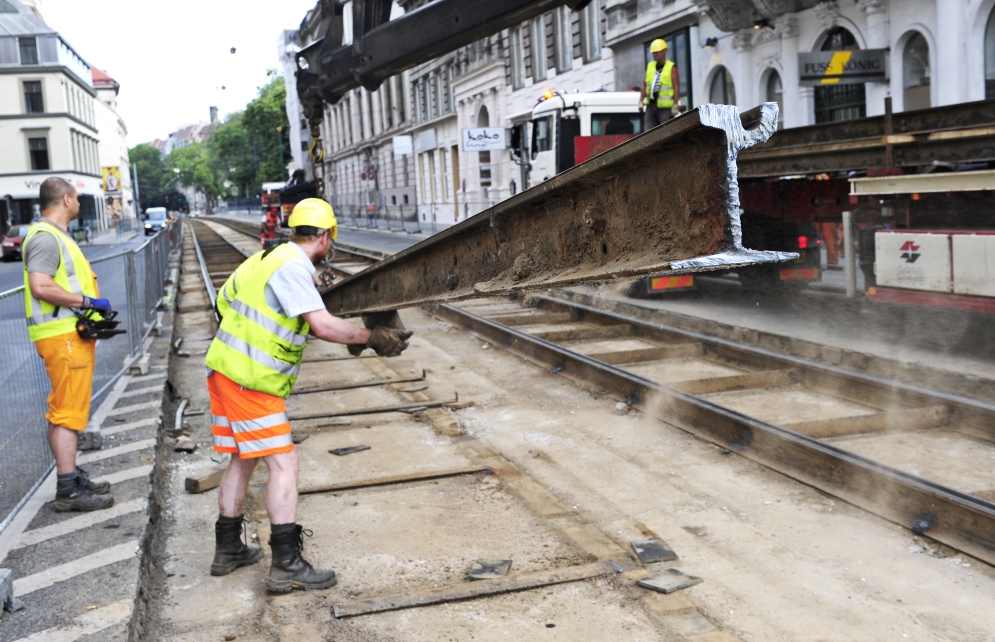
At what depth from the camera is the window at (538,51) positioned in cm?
3772

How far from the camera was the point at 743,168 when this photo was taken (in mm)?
12359

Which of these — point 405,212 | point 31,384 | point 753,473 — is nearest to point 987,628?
point 753,473

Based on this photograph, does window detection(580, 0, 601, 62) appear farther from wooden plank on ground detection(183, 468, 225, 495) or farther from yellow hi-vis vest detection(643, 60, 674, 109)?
wooden plank on ground detection(183, 468, 225, 495)

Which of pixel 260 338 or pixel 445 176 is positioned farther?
pixel 445 176

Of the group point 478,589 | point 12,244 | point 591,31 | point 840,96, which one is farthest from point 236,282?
point 12,244

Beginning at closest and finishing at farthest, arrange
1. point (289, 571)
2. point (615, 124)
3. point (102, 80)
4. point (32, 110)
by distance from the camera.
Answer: point (289, 571) → point (615, 124) → point (32, 110) → point (102, 80)

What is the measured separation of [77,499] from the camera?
543 centimetres

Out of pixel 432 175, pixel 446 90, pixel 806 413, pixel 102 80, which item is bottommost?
pixel 806 413

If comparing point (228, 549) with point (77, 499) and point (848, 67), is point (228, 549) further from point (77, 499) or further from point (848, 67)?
point (848, 67)

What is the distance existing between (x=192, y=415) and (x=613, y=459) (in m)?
3.97

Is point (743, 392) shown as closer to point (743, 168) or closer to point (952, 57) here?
point (743, 168)

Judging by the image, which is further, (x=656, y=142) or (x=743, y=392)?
(x=743, y=392)

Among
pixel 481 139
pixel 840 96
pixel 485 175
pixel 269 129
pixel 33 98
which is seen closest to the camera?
pixel 840 96

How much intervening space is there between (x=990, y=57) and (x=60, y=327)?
17.0m
